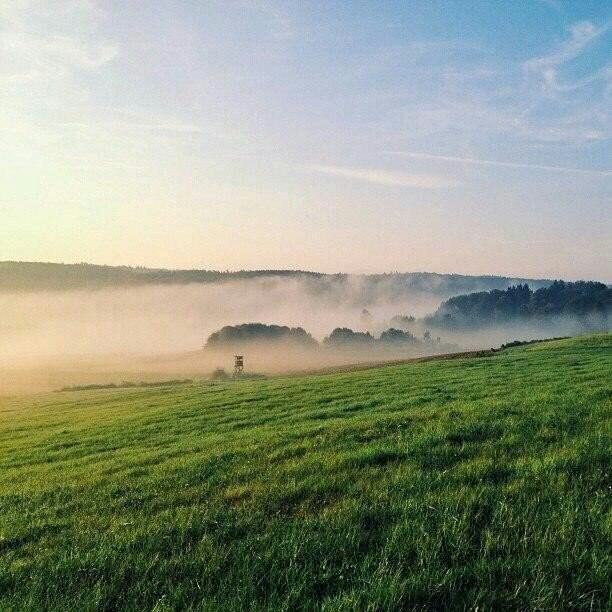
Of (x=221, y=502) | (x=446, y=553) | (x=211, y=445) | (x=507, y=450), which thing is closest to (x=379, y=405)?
(x=211, y=445)

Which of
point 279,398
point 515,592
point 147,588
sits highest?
point 515,592

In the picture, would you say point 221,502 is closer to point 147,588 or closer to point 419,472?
point 147,588

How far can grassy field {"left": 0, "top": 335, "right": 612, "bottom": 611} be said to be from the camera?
4574 millimetres

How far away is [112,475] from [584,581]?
9.81 meters

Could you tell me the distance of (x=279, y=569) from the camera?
4.98m

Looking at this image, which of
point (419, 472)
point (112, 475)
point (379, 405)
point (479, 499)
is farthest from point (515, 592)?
point (379, 405)

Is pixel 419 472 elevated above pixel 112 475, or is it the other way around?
pixel 419 472

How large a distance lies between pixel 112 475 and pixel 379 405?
10365mm

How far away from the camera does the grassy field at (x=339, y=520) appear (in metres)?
4.57

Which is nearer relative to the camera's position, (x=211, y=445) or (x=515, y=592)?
(x=515, y=592)

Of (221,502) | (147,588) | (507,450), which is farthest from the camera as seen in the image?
(507,450)

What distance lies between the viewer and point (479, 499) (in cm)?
627

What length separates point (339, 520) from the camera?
598 centimetres

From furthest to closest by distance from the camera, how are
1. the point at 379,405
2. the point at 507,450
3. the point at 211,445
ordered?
1. the point at 379,405
2. the point at 211,445
3. the point at 507,450
